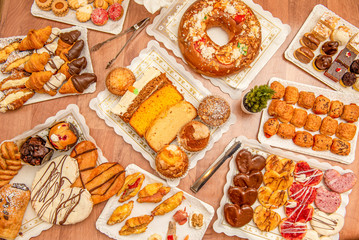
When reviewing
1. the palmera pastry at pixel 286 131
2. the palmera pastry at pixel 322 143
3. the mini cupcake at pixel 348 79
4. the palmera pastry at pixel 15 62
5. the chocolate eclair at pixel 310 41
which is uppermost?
the chocolate eclair at pixel 310 41

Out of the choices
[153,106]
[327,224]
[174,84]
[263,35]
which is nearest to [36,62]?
[153,106]

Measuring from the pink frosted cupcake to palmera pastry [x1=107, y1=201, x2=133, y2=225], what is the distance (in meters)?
2.01

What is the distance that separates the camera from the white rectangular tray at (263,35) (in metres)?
2.85

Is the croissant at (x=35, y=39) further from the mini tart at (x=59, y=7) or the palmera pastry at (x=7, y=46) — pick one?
the mini tart at (x=59, y=7)

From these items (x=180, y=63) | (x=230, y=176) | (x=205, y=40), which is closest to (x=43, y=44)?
(x=180, y=63)

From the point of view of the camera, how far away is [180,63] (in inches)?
114

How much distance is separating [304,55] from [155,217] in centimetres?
238

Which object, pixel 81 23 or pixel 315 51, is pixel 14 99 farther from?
pixel 315 51

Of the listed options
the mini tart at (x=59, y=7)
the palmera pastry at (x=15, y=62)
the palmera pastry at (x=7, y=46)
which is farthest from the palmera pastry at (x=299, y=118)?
the palmera pastry at (x=7, y=46)

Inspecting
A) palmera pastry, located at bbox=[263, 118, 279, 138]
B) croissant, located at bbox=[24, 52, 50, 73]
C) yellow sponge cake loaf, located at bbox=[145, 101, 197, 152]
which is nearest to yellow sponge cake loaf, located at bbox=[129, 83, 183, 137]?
yellow sponge cake loaf, located at bbox=[145, 101, 197, 152]

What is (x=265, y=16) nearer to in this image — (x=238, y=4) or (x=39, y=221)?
(x=238, y=4)

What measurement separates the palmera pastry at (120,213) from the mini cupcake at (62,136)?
2.64 ft

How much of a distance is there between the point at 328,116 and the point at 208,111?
1.37 meters

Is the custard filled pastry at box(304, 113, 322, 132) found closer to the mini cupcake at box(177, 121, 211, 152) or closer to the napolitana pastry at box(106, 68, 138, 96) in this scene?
the mini cupcake at box(177, 121, 211, 152)
